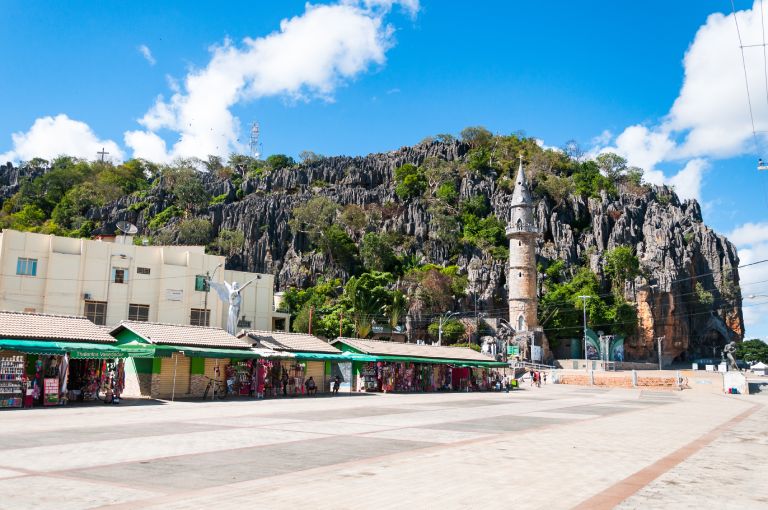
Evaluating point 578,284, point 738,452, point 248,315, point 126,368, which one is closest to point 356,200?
point 578,284

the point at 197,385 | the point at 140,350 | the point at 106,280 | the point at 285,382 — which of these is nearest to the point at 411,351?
the point at 285,382

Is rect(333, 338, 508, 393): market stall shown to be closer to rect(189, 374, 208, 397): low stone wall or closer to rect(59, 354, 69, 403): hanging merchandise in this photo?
rect(189, 374, 208, 397): low stone wall

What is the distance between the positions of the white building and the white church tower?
129 ft

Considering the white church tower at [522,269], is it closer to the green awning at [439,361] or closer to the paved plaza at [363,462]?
the green awning at [439,361]

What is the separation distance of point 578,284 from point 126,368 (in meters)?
71.1

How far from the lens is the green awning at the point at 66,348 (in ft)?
76.6

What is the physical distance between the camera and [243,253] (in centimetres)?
10606

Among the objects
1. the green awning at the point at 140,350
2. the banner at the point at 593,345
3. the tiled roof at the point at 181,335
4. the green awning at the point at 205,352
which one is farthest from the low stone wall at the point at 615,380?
the green awning at the point at 140,350

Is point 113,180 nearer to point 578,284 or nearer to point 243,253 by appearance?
point 243,253

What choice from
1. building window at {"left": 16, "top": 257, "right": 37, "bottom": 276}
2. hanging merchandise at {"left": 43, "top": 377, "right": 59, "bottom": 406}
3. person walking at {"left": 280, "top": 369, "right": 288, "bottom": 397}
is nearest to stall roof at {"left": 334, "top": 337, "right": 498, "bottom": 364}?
person walking at {"left": 280, "top": 369, "right": 288, "bottom": 397}

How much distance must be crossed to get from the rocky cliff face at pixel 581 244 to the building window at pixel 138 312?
38152 millimetres

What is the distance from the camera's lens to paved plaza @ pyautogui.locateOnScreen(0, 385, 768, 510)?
938 cm

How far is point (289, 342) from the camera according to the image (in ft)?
123

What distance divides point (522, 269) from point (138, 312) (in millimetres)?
49070
